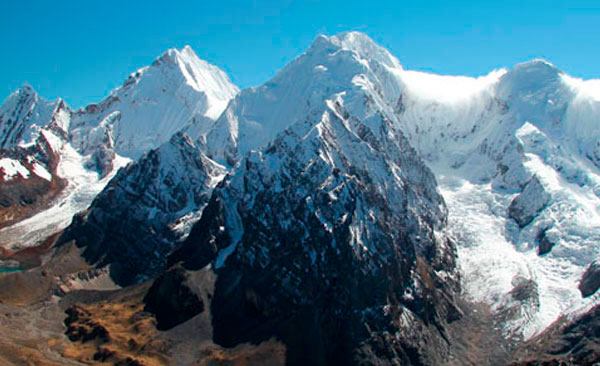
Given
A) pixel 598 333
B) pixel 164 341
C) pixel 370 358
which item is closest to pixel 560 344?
pixel 598 333

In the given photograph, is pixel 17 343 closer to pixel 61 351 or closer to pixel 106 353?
pixel 61 351

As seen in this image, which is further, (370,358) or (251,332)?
(251,332)

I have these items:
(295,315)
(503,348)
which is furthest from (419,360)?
(295,315)

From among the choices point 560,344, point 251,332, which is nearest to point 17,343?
point 251,332

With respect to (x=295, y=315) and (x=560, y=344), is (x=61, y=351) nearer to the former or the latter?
(x=295, y=315)

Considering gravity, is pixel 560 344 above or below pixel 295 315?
below

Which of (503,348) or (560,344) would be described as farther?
(503,348)

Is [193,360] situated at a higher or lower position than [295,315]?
lower

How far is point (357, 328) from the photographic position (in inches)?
7530

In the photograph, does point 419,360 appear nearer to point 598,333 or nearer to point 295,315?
point 295,315

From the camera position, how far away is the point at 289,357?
18350 centimetres

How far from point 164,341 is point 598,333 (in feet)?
465

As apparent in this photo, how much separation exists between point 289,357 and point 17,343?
8923cm

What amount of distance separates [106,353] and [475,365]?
121 m
